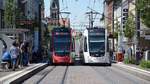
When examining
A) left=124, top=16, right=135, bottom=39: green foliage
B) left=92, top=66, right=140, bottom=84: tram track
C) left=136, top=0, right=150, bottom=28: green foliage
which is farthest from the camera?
left=124, top=16, right=135, bottom=39: green foliage

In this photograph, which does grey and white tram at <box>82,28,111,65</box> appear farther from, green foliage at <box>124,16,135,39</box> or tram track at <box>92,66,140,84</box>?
tram track at <box>92,66,140,84</box>

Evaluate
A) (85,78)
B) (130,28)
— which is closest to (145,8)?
(85,78)

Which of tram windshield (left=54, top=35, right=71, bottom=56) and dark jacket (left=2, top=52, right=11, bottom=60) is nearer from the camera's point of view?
dark jacket (left=2, top=52, right=11, bottom=60)

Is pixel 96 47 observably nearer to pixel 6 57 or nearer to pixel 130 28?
pixel 130 28

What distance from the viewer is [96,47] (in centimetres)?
4884

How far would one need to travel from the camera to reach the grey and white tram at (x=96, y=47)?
48344 millimetres

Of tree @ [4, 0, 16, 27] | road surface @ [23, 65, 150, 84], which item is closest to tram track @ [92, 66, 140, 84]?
road surface @ [23, 65, 150, 84]

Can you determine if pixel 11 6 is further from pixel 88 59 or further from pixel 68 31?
pixel 88 59

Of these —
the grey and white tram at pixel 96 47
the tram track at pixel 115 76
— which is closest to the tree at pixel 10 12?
the grey and white tram at pixel 96 47

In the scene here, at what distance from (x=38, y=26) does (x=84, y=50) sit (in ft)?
41.3

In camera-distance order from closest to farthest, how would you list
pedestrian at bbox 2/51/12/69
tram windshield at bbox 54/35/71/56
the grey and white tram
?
pedestrian at bbox 2/51/12/69 < the grey and white tram < tram windshield at bbox 54/35/71/56

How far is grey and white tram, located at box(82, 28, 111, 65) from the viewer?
1903 inches

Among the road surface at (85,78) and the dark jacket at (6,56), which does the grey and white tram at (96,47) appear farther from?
the dark jacket at (6,56)

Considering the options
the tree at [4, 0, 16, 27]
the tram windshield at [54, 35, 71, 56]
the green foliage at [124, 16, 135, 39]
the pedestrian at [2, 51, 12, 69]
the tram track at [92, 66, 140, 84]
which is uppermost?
the tree at [4, 0, 16, 27]
